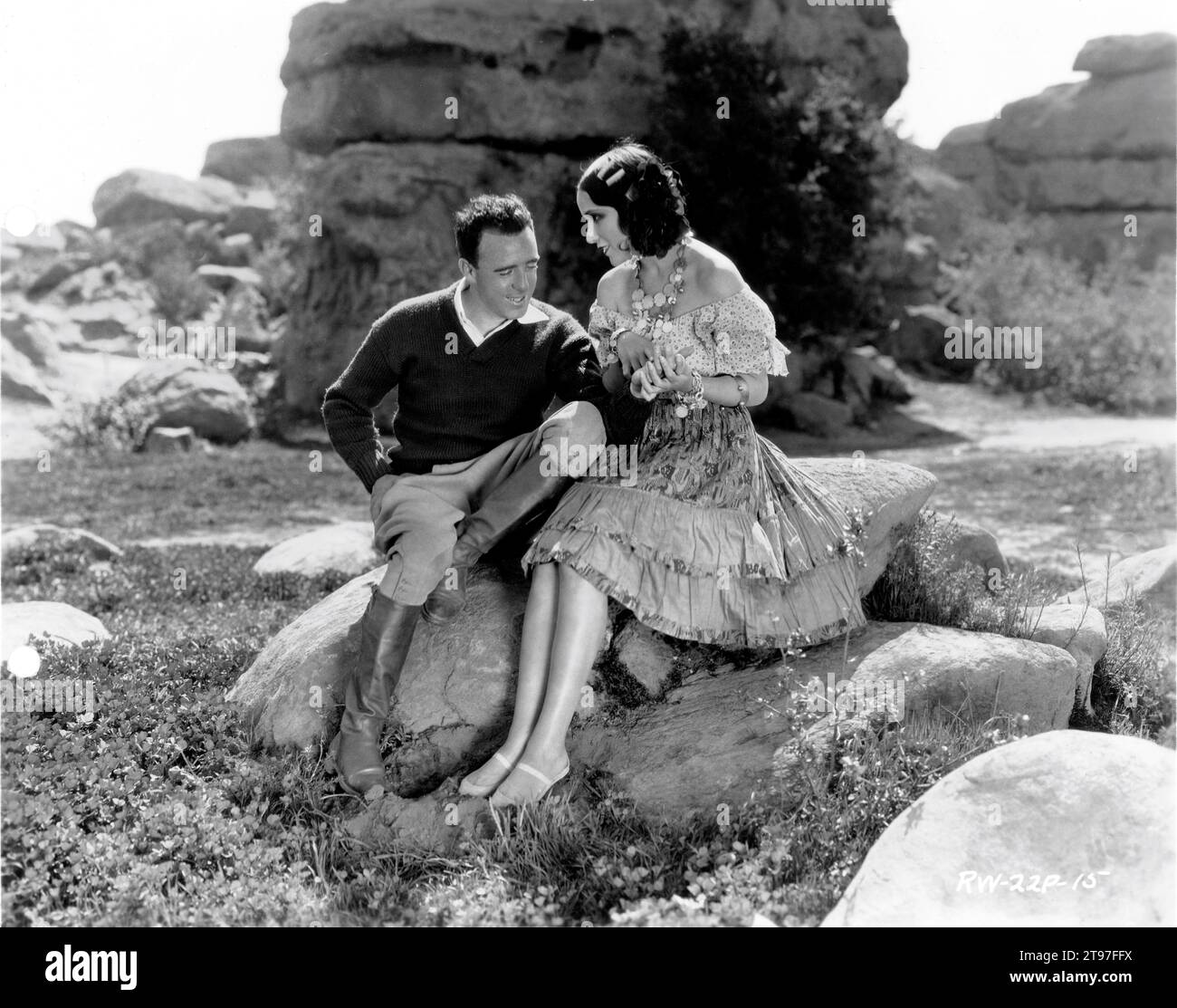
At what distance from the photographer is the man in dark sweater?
4223 millimetres

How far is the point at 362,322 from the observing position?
53.8 ft

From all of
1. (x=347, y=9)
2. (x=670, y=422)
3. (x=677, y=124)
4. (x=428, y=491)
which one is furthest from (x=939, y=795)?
(x=347, y=9)

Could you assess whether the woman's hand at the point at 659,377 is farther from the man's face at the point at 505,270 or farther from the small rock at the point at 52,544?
the small rock at the point at 52,544

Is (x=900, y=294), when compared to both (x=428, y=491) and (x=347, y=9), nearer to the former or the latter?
(x=347, y=9)

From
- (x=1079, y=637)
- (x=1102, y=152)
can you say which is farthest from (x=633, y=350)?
(x=1102, y=152)

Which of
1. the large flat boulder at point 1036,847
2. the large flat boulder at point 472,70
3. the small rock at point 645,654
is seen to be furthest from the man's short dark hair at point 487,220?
the large flat boulder at point 472,70

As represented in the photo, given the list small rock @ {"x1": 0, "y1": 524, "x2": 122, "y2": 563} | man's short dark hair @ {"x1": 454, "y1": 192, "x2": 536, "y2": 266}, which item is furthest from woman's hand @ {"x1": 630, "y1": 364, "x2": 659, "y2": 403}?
small rock @ {"x1": 0, "y1": 524, "x2": 122, "y2": 563}

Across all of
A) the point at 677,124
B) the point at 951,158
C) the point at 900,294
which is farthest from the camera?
the point at 951,158

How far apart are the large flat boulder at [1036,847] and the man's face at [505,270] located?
6.85 feet

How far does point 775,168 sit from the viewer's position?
1582 centimetres

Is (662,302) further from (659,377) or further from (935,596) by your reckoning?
(935,596)

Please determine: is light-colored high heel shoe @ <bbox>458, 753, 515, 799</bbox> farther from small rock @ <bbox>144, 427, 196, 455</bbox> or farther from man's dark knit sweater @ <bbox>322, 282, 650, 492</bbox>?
small rock @ <bbox>144, 427, 196, 455</bbox>

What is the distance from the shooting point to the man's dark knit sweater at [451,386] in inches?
174

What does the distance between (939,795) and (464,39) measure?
14515 mm
